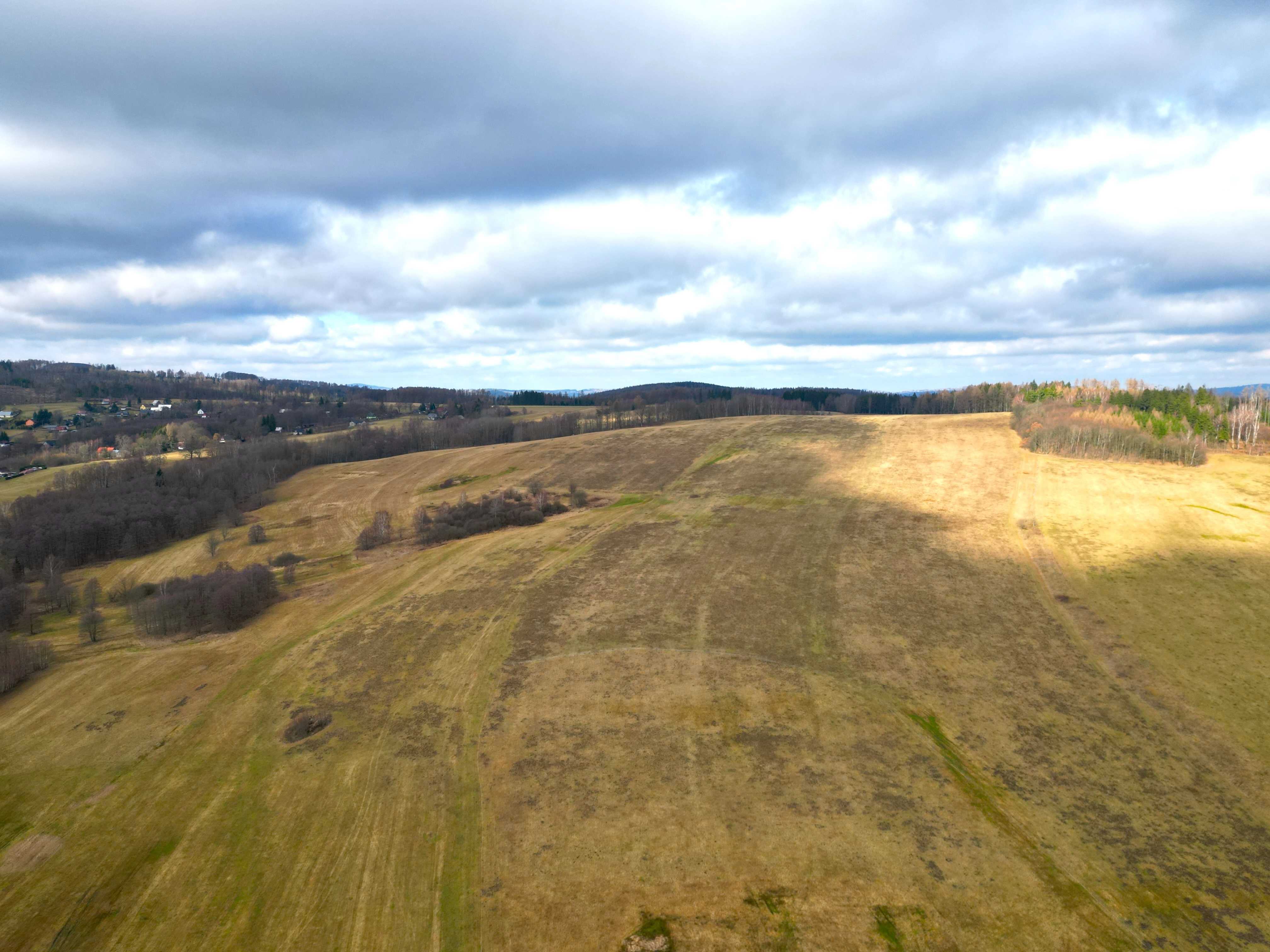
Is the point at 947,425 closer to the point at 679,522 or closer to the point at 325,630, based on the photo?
the point at 679,522

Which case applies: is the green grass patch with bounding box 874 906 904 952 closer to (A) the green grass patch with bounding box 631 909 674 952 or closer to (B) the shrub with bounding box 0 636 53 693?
(A) the green grass patch with bounding box 631 909 674 952

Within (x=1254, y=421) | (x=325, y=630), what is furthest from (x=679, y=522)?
(x=1254, y=421)

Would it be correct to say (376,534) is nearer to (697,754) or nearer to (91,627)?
(91,627)

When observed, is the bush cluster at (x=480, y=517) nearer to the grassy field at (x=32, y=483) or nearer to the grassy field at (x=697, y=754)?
the grassy field at (x=697, y=754)

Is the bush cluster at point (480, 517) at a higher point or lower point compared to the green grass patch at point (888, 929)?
higher

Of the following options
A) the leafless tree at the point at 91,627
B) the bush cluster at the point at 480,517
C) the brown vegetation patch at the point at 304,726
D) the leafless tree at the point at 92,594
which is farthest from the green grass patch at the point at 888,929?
the leafless tree at the point at 92,594

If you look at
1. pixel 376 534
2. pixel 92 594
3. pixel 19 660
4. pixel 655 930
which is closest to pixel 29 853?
pixel 19 660
